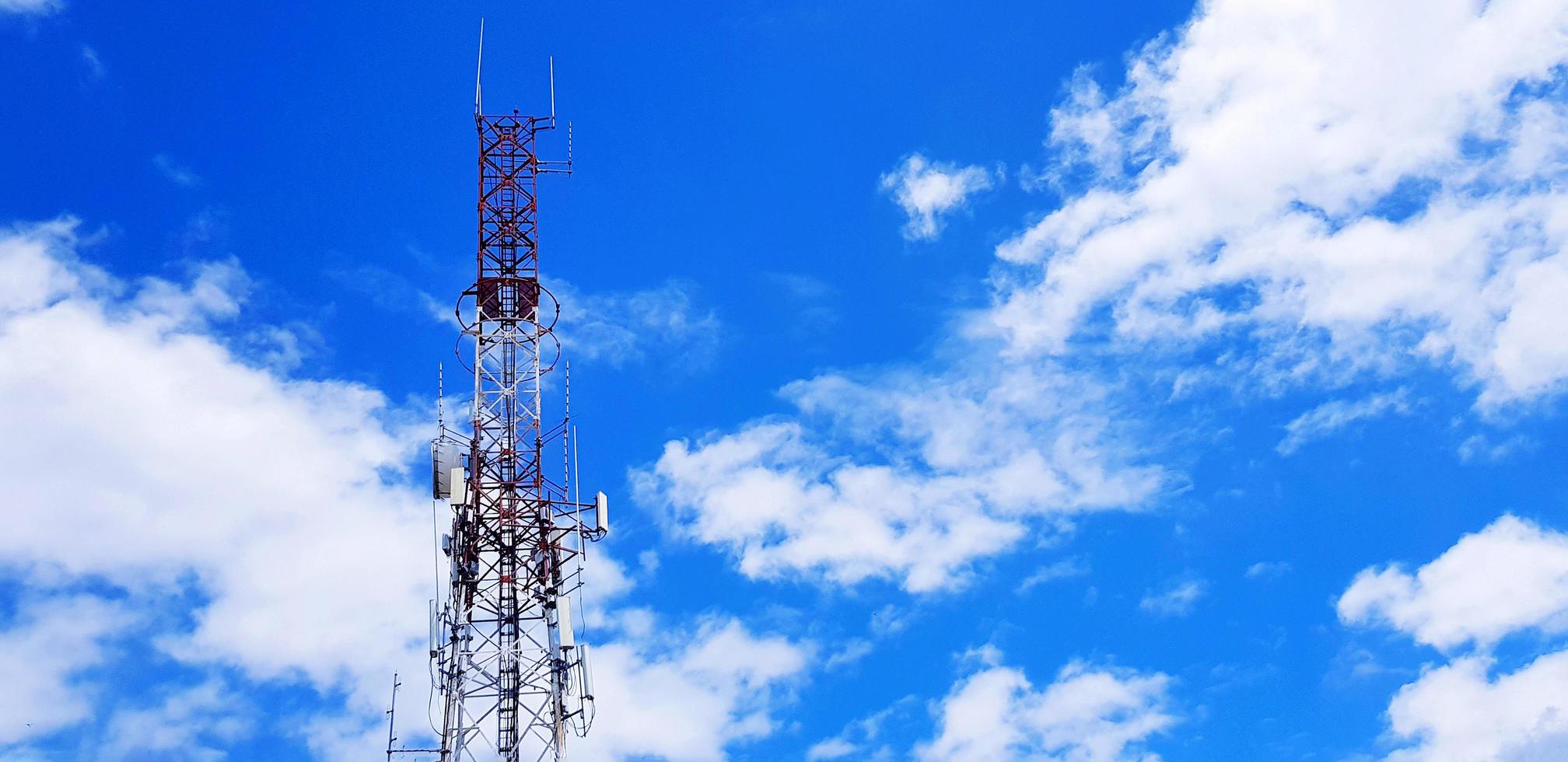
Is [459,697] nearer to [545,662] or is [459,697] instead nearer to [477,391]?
[545,662]

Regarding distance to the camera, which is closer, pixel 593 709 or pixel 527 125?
pixel 593 709

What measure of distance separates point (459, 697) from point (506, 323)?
16.1 metres

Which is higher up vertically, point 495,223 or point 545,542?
point 495,223

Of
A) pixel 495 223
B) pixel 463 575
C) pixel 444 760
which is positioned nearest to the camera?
pixel 444 760

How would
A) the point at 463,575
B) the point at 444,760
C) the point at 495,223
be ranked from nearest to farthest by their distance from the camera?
the point at 444,760
the point at 463,575
the point at 495,223

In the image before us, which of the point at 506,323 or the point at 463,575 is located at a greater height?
the point at 506,323

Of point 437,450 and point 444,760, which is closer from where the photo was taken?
point 444,760

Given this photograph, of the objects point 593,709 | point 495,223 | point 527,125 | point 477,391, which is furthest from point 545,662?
point 527,125

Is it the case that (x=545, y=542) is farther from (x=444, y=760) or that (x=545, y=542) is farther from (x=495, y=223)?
(x=495, y=223)

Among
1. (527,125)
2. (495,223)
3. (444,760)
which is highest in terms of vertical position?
(527,125)

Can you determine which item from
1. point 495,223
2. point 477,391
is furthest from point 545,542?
point 495,223

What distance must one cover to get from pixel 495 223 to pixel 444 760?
2278cm

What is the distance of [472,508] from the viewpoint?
66188 mm

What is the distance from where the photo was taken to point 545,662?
6425 cm
